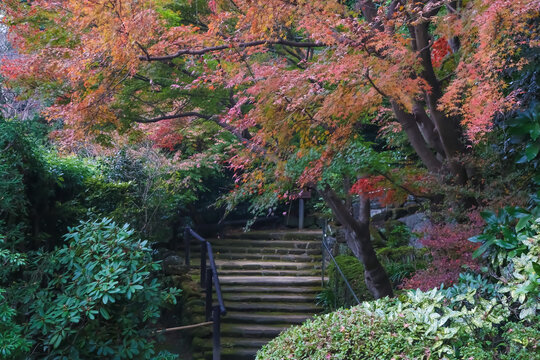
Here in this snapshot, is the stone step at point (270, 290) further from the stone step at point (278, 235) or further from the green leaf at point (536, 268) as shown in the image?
the green leaf at point (536, 268)

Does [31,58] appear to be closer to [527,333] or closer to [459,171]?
[459,171]

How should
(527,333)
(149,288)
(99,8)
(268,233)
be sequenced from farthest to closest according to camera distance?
(268,233)
(99,8)
(149,288)
(527,333)

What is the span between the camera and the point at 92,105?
513 centimetres

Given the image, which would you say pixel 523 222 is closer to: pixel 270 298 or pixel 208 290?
pixel 208 290

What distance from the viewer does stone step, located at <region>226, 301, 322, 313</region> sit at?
7258mm

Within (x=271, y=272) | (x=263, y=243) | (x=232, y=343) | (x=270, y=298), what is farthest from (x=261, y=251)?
(x=232, y=343)

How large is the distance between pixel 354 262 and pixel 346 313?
4.90 meters

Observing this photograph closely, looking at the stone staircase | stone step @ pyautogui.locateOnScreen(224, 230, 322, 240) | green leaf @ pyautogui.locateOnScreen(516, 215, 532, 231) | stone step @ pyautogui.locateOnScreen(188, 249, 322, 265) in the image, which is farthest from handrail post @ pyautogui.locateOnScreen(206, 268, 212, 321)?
stone step @ pyautogui.locateOnScreen(224, 230, 322, 240)

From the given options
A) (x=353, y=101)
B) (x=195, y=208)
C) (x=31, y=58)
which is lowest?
(x=195, y=208)

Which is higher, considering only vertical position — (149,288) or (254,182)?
(254,182)

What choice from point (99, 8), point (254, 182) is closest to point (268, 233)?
point (254, 182)

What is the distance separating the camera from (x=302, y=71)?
4902 mm

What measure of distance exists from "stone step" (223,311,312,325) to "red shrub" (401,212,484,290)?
307cm

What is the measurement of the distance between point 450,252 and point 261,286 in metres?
4.44
